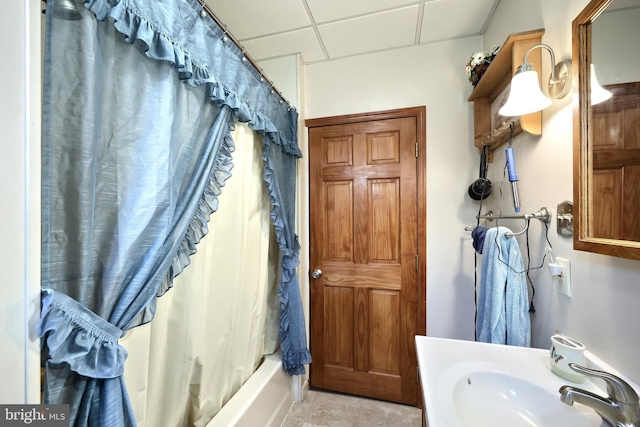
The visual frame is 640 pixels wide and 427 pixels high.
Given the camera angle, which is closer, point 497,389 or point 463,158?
point 497,389

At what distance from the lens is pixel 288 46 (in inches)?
64.2

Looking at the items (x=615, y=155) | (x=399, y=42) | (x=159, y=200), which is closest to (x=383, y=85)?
(x=399, y=42)

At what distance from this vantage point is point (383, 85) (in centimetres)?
169

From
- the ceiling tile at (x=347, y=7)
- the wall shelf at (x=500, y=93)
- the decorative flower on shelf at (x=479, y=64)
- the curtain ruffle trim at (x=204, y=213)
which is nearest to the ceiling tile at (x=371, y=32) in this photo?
the ceiling tile at (x=347, y=7)

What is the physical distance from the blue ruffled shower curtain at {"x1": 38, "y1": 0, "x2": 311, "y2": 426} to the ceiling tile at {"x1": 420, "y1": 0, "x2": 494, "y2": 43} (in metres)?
1.22

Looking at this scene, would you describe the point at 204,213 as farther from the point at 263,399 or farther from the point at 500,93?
the point at 500,93

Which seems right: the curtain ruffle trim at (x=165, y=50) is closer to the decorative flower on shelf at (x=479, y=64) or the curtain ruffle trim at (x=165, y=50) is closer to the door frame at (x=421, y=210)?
the door frame at (x=421, y=210)

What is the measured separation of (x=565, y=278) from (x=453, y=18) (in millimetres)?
1494

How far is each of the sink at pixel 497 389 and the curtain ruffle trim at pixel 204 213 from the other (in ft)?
2.66

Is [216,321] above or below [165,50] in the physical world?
below

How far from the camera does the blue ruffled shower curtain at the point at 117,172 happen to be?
1.57 ft

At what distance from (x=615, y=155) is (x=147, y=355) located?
1462 millimetres

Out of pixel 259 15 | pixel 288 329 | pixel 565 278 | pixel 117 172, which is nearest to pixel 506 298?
pixel 565 278

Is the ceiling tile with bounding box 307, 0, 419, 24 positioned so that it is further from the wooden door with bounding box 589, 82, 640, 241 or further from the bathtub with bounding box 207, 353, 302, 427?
the bathtub with bounding box 207, 353, 302, 427
